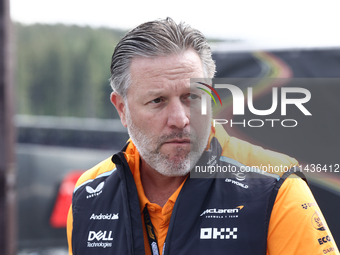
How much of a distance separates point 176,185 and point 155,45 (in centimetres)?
58

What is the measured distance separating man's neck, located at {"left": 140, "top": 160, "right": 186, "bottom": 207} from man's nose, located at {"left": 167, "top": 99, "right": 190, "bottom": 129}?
0.25m

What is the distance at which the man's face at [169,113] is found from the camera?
1422mm

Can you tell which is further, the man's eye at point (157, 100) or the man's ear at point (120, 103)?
the man's ear at point (120, 103)

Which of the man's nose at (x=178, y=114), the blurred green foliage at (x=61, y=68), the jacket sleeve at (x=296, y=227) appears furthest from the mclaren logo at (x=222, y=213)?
the blurred green foliage at (x=61, y=68)

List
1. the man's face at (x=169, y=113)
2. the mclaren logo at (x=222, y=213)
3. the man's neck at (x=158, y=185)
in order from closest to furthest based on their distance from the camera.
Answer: the mclaren logo at (x=222, y=213) < the man's face at (x=169, y=113) < the man's neck at (x=158, y=185)

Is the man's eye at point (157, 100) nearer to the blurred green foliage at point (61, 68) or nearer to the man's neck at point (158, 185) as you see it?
the man's neck at point (158, 185)

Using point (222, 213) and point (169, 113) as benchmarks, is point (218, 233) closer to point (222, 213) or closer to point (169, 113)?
point (222, 213)

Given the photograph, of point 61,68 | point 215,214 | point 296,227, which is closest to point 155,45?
point 215,214

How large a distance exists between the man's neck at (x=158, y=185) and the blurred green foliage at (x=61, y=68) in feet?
9.43

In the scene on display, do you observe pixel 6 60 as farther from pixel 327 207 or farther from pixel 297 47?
pixel 327 207

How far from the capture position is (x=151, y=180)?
1.61m

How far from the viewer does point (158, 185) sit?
158 cm

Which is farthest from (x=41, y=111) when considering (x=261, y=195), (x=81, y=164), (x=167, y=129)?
(x=261, y=195)

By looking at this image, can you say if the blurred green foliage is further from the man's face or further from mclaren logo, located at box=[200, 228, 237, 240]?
mclaren logo, located at box=[200, 228, 237, 240]
